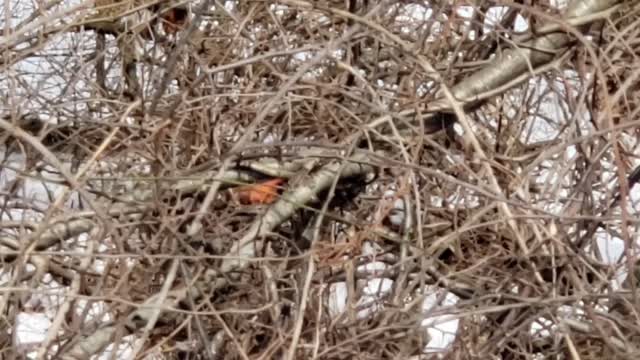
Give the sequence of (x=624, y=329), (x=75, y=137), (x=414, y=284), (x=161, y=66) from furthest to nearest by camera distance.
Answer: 1. (x=161, y=66)
2. (x=75, y=137)
3. (x=414, y=284)
4. (x=624, y=329)

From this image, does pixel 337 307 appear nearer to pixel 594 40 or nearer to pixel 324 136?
pixel 324 136

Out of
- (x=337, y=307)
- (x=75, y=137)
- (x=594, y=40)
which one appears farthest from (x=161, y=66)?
(x=594, y=40)

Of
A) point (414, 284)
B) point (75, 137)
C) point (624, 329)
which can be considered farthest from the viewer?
point (75, 137)

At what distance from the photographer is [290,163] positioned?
4.19 m

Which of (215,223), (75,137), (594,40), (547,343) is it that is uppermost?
(594,40)

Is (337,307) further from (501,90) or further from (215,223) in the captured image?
(501,90)

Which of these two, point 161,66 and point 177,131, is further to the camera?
point 161,66

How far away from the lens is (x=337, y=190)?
4.30 meters

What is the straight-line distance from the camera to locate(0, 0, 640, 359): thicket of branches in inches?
142

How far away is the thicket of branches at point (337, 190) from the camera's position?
3619mm

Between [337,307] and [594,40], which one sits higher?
[594,40]

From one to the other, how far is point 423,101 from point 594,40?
2.27ft

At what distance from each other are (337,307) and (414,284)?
1.22 ft

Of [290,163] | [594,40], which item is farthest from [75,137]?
[594,40]
